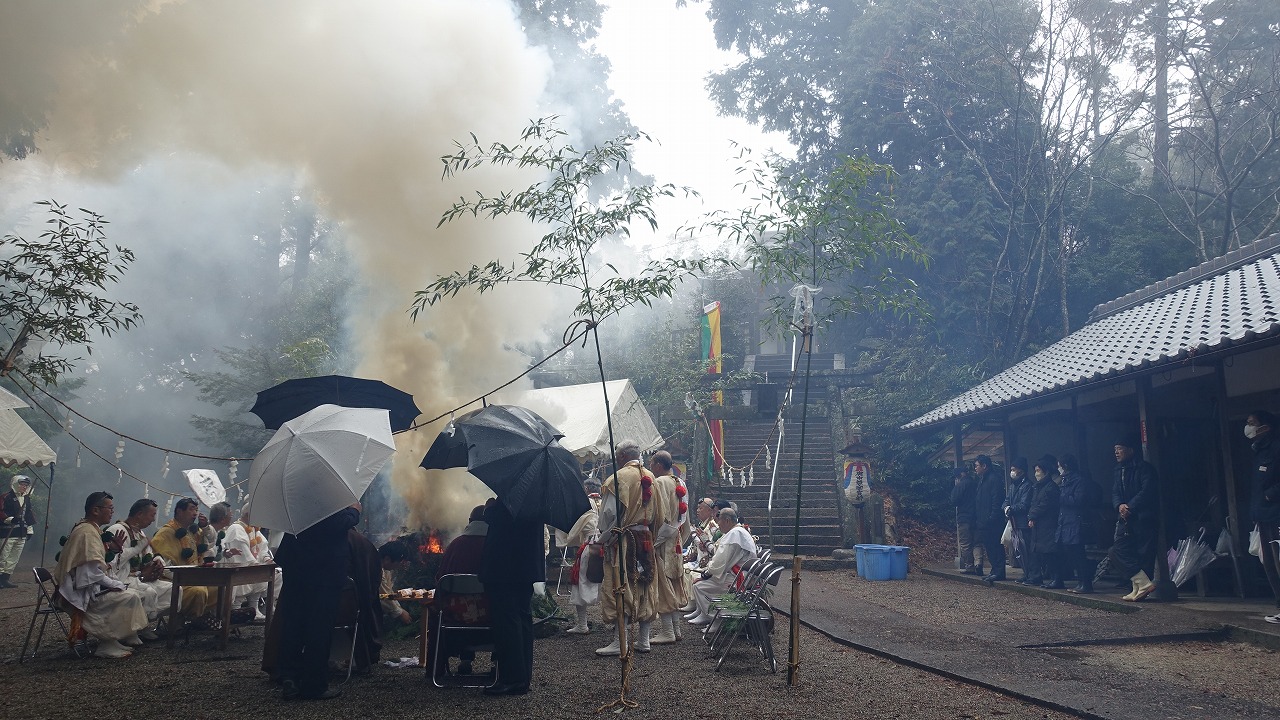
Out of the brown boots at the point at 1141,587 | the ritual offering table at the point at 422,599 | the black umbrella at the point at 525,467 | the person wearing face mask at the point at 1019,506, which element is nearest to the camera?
the black umbrella at the point at 525,467

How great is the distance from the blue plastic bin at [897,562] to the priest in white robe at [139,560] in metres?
10.4

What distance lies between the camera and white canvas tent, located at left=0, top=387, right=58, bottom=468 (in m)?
11.6

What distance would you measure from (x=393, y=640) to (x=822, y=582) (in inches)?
288

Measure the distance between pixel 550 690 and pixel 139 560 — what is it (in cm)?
485

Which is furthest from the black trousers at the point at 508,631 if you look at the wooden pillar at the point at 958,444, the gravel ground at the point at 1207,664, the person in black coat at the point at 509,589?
the wooden pillar at the point at 958,444

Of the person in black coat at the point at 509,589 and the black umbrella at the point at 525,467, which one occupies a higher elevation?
the black umbrella at the point at 525,467

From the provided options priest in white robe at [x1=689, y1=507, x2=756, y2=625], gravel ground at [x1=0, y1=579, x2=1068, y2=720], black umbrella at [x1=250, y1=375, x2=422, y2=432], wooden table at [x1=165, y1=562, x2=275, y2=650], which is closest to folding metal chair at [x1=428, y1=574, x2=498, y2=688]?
gravel ground at [x1=0, y1=579, x2=1068, y2=720]

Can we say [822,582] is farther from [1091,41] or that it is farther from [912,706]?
[1091,41]

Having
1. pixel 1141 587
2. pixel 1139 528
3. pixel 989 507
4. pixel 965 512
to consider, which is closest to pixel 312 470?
pixel 1139 528

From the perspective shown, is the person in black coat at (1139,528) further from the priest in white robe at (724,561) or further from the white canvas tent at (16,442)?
A: the white canvas tent at (16,442)

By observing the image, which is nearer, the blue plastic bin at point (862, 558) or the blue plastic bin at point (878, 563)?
the blue plastic bin at point (878, 563)

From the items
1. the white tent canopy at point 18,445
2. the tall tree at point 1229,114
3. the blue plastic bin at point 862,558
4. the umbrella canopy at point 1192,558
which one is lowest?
the blue plastic bin at point 862,558

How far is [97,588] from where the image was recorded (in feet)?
23.9

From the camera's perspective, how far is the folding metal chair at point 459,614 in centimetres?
605
